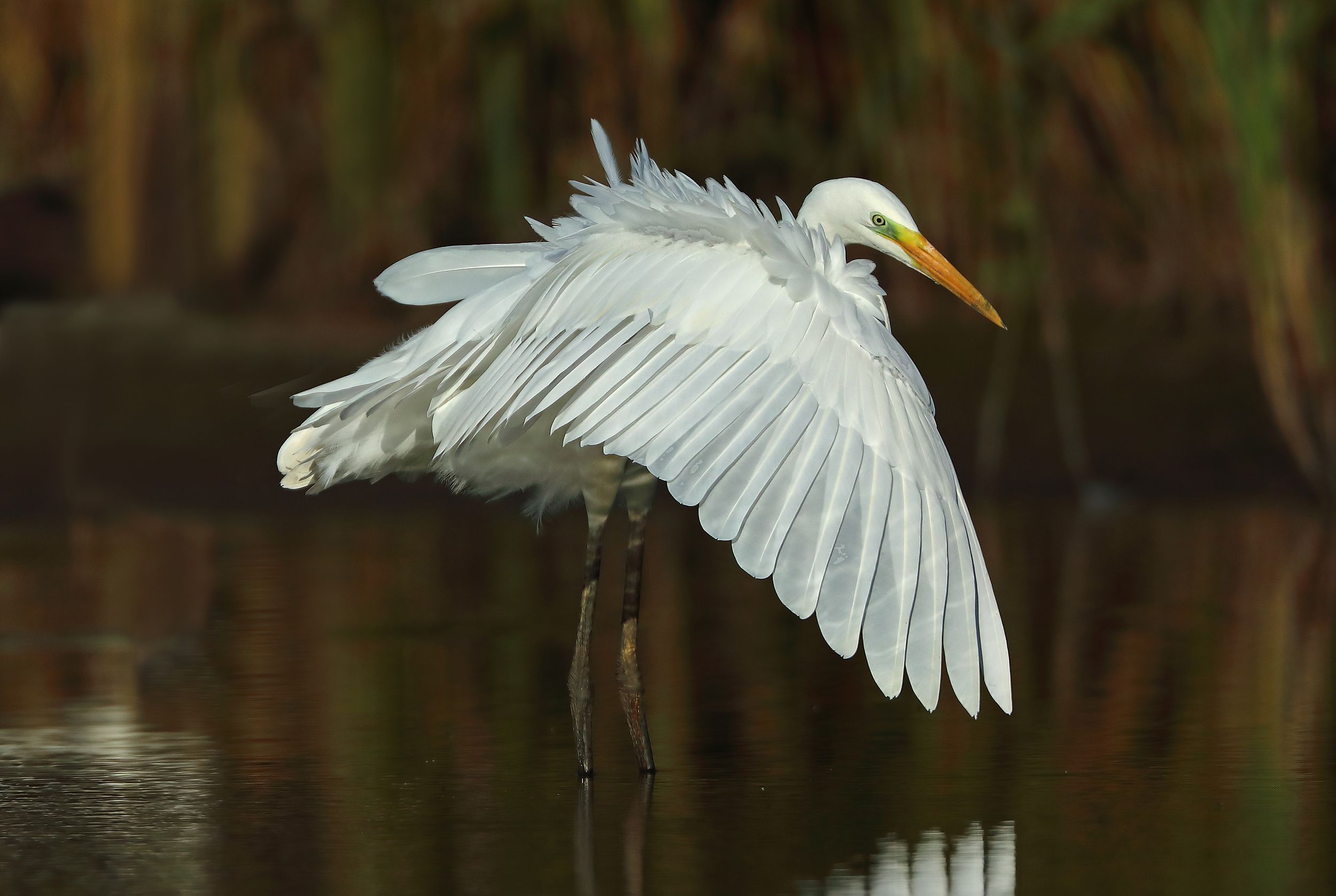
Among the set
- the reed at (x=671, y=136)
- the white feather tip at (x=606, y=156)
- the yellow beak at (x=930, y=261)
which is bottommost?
the yellow beak at (x=930, y=261)

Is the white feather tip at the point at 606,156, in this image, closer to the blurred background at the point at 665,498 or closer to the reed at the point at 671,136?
the blurred background at the point at 665,498

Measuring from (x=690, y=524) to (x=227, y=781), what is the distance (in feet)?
15.7

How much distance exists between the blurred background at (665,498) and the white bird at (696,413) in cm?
41

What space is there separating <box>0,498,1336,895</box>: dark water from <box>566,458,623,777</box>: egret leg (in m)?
0.10

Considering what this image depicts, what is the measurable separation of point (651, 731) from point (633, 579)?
357 millimetres

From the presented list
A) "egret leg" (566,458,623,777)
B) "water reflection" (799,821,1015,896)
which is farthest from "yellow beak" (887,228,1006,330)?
"water reflection" (799,821,1015,896)

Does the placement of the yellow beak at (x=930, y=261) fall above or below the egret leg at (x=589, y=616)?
above

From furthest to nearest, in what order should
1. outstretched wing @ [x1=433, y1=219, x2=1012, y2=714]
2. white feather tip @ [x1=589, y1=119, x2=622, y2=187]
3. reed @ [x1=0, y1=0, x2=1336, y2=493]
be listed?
1. reed @ [x1=0, y1=0, x2=1336, y2=493]
2. white feather tip @ [x1=589, y1=119, x2=622, y2=187]
3. outstretched wing @ [x1=433, y1=219, x2=1012, y2=714]

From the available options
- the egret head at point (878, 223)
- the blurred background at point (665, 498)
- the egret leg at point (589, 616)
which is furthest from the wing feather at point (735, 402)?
the egret head at point (878, 223)

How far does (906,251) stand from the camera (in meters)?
5.92

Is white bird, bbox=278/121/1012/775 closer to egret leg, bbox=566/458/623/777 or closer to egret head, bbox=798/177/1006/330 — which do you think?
egret leg, bbox=566/458/623/777

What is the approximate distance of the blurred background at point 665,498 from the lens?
447 centimetres

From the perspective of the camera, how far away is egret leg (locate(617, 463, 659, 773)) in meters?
5.31

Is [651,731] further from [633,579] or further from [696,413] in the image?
[696,413]
